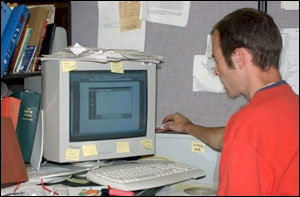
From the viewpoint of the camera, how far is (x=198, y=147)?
184cm

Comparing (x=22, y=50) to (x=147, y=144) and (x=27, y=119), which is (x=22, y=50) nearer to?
(x=27, y=119)

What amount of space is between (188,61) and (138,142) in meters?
0.37

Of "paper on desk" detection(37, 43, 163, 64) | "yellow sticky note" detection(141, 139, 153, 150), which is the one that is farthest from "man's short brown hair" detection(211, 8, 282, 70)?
"yellow sticky note" detection(141, 139, 153, 150)

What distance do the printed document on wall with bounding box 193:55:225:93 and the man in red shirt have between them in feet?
1.49

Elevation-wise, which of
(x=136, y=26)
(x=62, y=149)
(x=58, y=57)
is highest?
(x=136, y=26)

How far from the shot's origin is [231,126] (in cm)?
133

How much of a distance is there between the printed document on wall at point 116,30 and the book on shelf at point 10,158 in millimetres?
621

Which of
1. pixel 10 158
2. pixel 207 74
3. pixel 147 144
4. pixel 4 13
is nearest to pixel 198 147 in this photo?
pixel 147 144

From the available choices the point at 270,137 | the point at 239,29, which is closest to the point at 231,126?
the point at 270,137

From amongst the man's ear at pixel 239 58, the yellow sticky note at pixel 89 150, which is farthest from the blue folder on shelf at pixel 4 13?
the man's ear at pixel 239 58

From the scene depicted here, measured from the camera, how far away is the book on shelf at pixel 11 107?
65.0 inches

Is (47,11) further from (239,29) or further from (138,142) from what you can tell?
(239,29)

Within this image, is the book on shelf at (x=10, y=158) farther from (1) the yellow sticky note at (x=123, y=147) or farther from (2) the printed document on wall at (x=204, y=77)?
(2) the printed document on wall at (x=204, y=77)

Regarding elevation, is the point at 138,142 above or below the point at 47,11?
below
